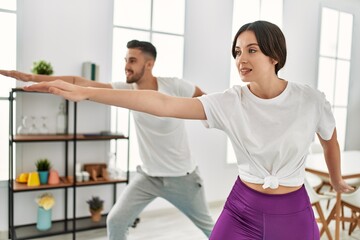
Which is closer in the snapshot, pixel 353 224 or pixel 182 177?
pixel 182 177

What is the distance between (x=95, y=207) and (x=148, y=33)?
6.27ft

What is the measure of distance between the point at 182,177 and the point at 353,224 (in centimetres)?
210

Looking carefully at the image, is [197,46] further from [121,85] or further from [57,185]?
[57,185]

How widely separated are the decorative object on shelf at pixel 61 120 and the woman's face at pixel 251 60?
2.29 metres

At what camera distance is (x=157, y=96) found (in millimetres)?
1271

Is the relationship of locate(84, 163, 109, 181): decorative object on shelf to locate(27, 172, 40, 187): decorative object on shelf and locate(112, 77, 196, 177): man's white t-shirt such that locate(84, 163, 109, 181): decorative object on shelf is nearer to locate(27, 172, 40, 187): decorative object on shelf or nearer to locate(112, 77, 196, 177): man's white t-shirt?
locate(27, 172, 40, 187): decorative object on shelf

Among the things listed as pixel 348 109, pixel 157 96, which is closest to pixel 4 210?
pixel 157 96

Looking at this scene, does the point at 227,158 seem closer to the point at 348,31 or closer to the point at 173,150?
the point at 173,150

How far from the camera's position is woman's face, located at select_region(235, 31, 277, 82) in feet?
4.30

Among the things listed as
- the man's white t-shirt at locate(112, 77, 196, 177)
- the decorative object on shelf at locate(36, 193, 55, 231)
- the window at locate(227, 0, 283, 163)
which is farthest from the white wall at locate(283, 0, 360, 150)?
the decorative object on shelf at locate(36, 193, 55, 231)

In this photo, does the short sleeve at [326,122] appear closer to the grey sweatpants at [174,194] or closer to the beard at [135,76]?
the grey sweatpants at [174,194]

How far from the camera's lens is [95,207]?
→ 3.27 meters

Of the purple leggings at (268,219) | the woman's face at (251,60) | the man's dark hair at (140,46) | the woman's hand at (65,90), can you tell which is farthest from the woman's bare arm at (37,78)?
the purple leggings at (268,219)

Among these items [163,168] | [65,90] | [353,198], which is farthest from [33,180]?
[353,198]
